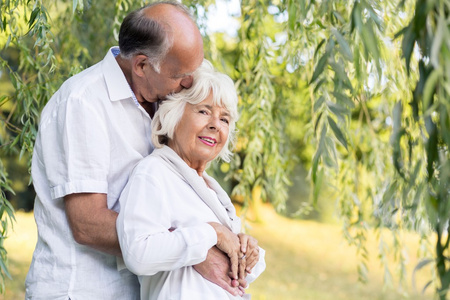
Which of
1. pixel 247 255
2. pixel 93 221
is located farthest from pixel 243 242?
pixel 93 221

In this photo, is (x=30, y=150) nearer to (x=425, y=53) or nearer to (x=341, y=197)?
(x=425, y=53)

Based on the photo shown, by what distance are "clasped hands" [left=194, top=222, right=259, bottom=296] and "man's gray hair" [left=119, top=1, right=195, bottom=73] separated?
2.01ft

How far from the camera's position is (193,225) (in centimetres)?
204

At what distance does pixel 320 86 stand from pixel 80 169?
1050 millimetres

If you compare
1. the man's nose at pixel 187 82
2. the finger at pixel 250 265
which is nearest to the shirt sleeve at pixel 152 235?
the finger at pixel 250 265

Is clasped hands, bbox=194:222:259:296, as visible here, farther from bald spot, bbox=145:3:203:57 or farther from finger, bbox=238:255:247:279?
bald spot, bbox=145:3:203:57

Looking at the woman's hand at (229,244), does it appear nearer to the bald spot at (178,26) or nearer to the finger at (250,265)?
the finger at (250,265)

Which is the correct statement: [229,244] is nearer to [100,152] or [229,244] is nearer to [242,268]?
[242,268]

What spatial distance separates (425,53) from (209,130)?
90 cm

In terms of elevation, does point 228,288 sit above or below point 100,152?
below

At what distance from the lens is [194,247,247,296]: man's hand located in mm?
2051

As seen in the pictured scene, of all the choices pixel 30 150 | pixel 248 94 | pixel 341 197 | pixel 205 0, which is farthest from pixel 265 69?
pixel 30 150

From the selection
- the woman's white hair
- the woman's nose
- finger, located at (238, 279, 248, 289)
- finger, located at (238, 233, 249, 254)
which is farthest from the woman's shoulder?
finger, located at (238, 279, 248, 289)

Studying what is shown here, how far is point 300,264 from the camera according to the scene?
1023 centimetres
